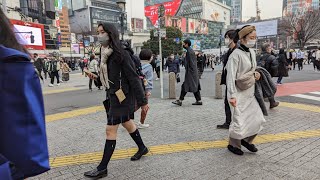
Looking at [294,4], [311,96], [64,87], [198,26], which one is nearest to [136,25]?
[198,26]

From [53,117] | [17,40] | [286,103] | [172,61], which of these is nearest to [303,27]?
[172,61]

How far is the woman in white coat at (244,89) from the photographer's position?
3.71 meters

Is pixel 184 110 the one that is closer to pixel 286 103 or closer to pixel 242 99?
pixel 286 103

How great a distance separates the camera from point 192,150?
13.7 feet

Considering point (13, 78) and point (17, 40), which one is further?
point (17, 40)

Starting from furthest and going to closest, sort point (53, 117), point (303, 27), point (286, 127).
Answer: point (303, 27) → point (53, 117) → point (286, 127)

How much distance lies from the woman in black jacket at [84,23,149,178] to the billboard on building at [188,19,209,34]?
113m

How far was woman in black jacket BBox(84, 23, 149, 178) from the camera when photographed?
328 cm

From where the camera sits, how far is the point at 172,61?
15945 mm

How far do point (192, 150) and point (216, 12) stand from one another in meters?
138

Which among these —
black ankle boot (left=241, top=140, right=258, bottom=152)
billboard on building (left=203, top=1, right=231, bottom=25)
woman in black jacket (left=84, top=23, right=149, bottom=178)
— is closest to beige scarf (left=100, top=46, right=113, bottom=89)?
woman in black jacket (left=84, top=23, right=149, bottom=178)

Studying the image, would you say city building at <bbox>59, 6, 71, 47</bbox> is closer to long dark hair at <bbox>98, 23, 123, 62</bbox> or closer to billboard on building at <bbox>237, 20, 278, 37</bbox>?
billboard on building at <bbox>237, 20, 278, 37</bbox>

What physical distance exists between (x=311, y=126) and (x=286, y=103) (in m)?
2.52

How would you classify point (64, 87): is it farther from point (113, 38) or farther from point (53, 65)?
point (113, 38)
